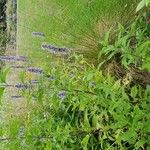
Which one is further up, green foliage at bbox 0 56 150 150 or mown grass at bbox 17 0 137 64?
mown grass at bbox 17 0 137 64

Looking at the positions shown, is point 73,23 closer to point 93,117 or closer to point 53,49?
point 53,49

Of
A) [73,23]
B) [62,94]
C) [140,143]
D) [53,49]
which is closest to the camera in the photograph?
[140,143]

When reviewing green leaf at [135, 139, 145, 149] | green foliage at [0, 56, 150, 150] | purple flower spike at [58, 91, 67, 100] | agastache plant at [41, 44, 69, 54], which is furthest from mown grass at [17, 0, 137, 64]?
green leaf at [135, 139, 145, 149]

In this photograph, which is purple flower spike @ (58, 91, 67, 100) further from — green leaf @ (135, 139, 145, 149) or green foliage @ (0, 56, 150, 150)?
green leaf @ (135, 139, 145, 149)

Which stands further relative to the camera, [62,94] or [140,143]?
[62,94]

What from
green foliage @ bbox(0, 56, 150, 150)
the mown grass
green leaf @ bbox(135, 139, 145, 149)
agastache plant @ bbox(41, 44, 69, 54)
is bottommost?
green leaf @ bbox(135, 139, 145, 149)

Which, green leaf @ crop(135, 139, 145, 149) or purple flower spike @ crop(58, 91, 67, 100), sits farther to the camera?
purple flower spike @ crop(58, 91, 67, 100)

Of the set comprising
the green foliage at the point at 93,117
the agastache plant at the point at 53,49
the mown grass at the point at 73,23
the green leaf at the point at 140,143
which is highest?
the mown grass at the point at 73,23

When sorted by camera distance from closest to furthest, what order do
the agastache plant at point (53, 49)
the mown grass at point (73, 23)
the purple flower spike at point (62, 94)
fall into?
1. the purple flower spike at point (62, 94)
2. the agastache plant at point (53, 49)
3. the mown grass at point (73, 23)

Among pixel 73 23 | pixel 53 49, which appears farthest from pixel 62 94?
pixel 73 23

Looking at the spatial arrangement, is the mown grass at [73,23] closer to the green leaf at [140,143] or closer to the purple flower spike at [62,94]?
the purple flower spike at [62,94]

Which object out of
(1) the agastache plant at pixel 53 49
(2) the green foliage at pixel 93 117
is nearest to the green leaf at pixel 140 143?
(2) the green foliage at pixel 93 117

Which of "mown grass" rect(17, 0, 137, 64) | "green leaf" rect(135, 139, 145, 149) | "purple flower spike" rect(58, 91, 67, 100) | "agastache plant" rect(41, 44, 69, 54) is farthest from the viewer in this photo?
"mown grass" rect(17, 0, 137, 64)

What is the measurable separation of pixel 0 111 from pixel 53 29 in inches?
25.2
